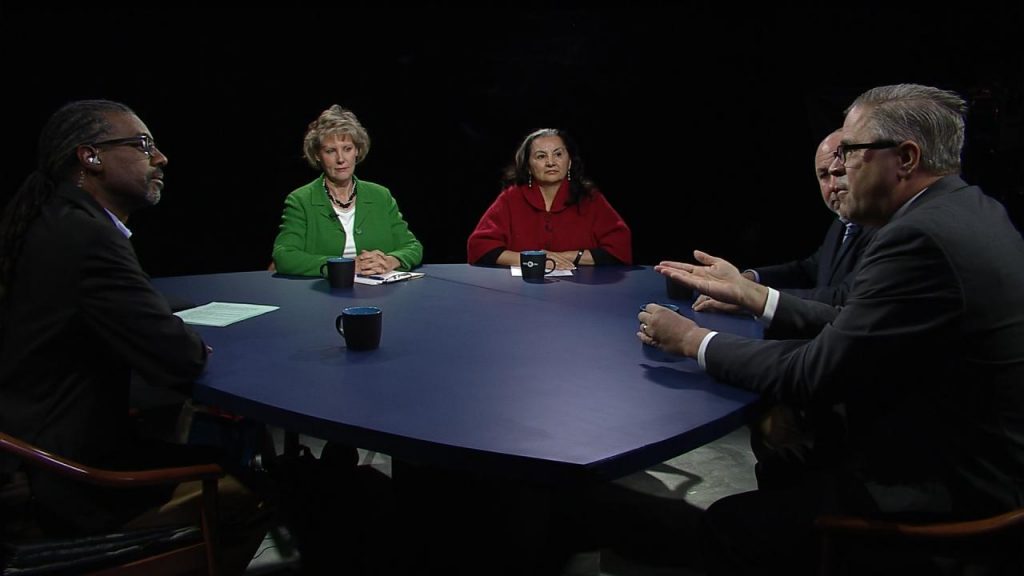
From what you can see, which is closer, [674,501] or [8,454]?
[8,454]

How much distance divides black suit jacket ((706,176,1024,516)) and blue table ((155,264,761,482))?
0.22 meters

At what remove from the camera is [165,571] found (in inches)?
61.9

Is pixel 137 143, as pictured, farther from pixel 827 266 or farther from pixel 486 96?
pixel 486 96

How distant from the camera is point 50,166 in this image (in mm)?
1821

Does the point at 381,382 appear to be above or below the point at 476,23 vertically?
below

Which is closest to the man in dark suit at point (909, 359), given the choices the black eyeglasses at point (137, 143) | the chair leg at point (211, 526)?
the chair leg at point (211, 526)

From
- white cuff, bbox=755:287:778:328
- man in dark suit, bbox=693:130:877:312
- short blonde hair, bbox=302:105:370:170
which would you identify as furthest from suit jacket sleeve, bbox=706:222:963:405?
short blonde hair, bbox=302:105:370:170

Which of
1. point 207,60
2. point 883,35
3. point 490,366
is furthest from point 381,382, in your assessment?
point 883,35

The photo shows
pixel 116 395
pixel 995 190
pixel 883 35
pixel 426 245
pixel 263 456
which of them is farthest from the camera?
pixel 426 245

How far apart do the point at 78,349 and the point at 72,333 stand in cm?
4

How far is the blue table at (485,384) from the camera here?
4.21 feet

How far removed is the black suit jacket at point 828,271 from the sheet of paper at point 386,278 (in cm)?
126

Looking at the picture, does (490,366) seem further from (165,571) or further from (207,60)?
(207,60)

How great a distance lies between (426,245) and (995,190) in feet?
10.3
